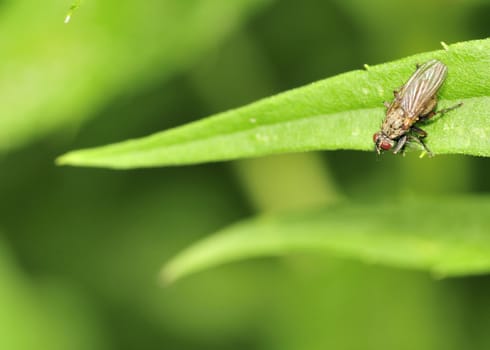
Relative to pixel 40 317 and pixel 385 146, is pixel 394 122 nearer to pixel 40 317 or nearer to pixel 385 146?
pixel 385 146

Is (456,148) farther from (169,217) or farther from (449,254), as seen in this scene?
(169,217)

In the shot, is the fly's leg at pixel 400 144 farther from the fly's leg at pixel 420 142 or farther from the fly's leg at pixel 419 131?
the fly's leg at pixel 419 131

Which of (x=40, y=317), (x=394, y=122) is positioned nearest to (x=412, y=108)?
(x=394, y=122)

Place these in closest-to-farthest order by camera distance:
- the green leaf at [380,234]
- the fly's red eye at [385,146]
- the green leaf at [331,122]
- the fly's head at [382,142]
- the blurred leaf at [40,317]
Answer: the green leaf at [331,122] → the fly's head at [382,142] → the fly's red eye at [385,146] → the green leaf at [380,234] → the blurred leaf at [40,317]

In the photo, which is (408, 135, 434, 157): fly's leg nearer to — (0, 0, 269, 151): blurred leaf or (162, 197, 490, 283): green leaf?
(162, 197, 490, 283): green leaf

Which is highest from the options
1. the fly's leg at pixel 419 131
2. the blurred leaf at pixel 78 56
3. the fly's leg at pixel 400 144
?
the blurred leaf at pixel 78 56

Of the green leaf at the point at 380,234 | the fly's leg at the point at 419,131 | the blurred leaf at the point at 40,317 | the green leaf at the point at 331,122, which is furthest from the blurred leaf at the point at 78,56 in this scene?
the fly's leg at the point at 419,131

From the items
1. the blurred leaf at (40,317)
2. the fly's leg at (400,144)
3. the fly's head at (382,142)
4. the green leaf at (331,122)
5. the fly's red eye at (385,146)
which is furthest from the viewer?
the blurred leaf at (40,317)

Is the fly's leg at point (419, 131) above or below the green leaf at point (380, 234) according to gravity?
above
